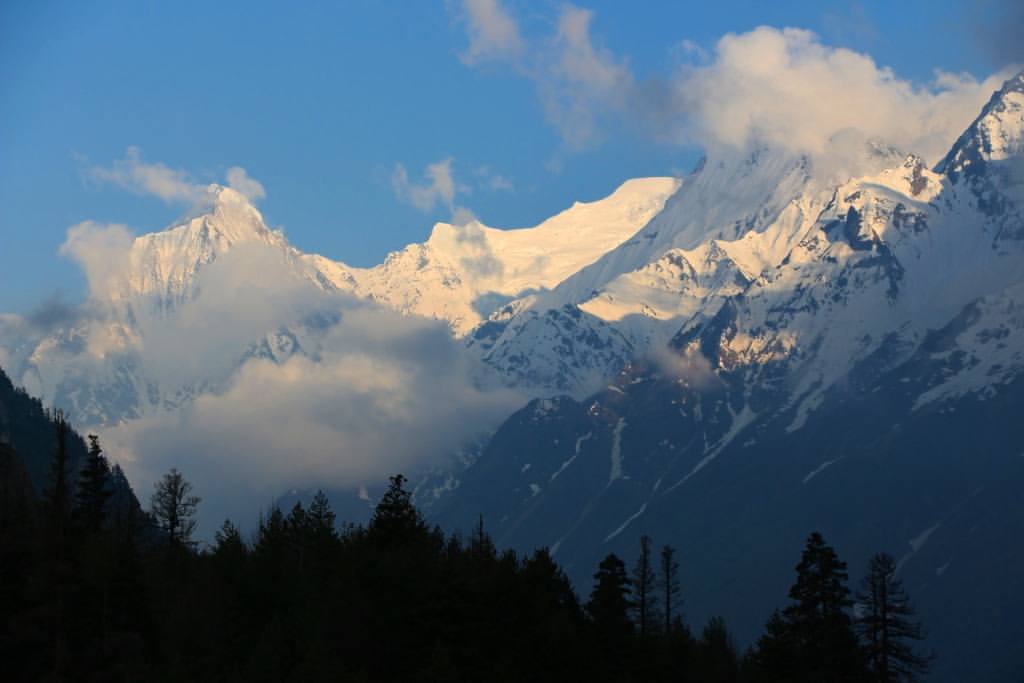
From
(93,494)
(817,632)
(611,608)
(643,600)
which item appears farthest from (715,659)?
(93,494)

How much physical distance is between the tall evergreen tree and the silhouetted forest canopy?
130mm

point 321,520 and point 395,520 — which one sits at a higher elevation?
point 321,520

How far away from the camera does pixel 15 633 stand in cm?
9938

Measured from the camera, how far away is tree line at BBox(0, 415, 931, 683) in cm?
10412

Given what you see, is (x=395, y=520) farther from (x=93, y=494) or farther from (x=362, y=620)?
(x=93, y=494)

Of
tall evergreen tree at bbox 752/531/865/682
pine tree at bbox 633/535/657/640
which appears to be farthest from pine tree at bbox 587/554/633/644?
tall evergreen tree at bbox 752/531/865/682

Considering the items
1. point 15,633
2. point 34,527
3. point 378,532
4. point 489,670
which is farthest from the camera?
point 378,532

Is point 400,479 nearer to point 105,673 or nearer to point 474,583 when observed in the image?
point 474,583

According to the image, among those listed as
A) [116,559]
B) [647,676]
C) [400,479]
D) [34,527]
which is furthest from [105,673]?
[400,479]

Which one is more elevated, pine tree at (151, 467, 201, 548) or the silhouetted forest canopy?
pine tree at (151, 467, 201, 548)

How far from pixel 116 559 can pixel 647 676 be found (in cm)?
3637

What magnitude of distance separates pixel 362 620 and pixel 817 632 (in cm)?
3007

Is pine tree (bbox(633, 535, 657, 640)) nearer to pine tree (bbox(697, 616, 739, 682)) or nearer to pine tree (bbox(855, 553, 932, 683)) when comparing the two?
pine tree (bbox(697, 616, 739, 682))

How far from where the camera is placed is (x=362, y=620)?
11550 cm
